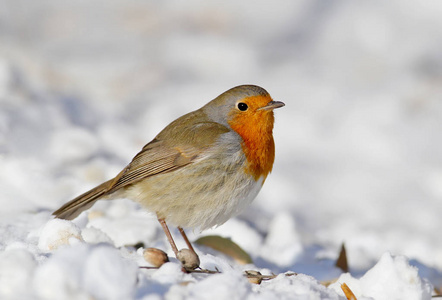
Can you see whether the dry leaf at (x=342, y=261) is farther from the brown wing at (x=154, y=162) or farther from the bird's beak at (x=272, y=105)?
the brown wing at (x=154, y=162)

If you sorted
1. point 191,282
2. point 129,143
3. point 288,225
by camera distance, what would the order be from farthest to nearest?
point 129,143 < point 288,225 < point 191,282

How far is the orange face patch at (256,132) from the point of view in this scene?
3.20m

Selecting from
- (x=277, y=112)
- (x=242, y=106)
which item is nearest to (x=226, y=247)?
(x=242, y=106)

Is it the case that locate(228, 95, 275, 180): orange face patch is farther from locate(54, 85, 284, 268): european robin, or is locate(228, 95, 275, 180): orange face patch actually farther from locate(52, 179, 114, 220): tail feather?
locate(52, 179, 114, 220): tail feather

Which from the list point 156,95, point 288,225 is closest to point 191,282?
point 288,225

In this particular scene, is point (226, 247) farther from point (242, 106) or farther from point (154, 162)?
point (242, 106)

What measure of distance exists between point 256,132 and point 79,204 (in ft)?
3.40

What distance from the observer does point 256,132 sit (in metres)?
3.31

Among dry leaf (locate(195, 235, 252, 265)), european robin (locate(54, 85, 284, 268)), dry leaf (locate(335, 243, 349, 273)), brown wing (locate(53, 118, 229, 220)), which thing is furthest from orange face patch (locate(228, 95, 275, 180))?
dry leaf (locate(335, 243, 349, 273))

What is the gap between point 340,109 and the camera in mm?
6152

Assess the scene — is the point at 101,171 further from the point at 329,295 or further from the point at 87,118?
the point at 329,295

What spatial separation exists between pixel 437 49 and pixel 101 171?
3.92 metres

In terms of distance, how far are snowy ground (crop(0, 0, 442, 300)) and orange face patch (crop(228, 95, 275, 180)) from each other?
1.76ft

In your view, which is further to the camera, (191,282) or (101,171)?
(101,171)
